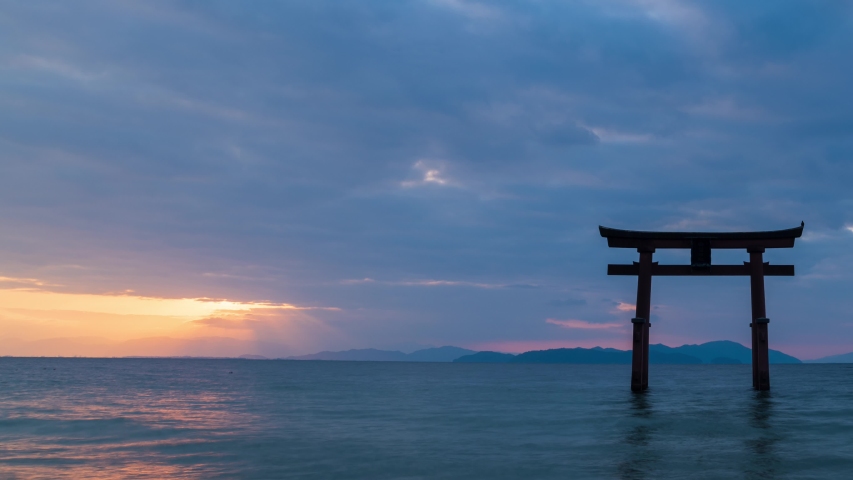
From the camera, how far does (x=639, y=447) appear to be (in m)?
12.3

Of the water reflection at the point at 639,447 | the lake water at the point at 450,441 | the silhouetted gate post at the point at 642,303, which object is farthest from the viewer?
the silhouetted gate post at the point at 642,303

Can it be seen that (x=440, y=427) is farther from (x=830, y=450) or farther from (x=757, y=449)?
(x=830, y=450)

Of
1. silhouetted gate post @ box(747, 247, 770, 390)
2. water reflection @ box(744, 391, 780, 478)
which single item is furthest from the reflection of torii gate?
water reflection @ box(744, 391, 780, 478)

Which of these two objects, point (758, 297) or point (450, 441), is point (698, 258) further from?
point (450, 441)

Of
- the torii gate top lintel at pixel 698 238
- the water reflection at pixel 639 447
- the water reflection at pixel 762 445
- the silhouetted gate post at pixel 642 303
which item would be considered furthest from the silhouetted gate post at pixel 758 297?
the water reflection at pixel 639 447

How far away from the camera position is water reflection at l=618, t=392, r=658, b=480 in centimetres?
998

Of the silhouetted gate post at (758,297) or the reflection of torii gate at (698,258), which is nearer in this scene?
the reflection of torii gate at (698,258)

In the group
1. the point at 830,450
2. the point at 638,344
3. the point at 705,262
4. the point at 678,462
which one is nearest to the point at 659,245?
the point at 705,262

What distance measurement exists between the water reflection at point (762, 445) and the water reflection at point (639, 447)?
59.2 inches

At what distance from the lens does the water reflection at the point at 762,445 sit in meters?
10.0

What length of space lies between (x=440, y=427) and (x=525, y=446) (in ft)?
13.0

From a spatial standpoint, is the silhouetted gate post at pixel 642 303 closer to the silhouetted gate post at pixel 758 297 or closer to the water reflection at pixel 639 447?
the water reflection at pixel 639 447

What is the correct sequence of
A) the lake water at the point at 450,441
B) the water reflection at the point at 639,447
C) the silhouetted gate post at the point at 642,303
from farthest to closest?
the silhouetted gate post at the point at 642,303
the lake water at the point at 450,441
the water reflection at the point at 639,447

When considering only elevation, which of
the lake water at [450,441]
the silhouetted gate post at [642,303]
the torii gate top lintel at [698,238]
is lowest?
the lake water at [450,441]
